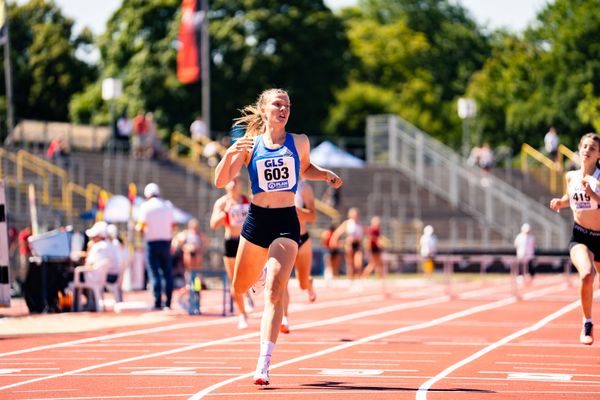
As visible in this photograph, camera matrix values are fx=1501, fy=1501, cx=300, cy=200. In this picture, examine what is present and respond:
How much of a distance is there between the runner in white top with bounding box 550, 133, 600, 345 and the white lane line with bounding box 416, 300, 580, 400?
1.11 m

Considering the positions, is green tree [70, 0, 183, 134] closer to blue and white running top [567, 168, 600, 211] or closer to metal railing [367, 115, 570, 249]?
metal railing [367, 115, 570, 249]

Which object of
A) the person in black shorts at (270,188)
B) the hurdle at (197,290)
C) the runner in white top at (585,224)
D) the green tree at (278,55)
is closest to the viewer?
the person in black shorts at (270,188)

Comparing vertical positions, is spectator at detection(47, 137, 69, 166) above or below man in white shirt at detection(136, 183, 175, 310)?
above

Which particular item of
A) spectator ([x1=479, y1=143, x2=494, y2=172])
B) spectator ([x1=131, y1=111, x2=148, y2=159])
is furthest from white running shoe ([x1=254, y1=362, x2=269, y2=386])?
spectator ([x1=479, y1=143, x2=494, y2=172])

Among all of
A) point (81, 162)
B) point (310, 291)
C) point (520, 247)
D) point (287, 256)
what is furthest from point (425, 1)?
point (287, 256)

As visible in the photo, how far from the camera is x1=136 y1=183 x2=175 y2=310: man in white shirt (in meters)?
22.4

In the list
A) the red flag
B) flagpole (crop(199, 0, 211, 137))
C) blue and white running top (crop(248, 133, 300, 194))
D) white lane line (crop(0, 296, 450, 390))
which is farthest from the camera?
the red flag

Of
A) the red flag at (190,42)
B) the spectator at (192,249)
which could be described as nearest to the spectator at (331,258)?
the spectator at (192,249)

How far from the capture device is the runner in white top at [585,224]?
14695mm

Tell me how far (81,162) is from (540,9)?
3476 cm

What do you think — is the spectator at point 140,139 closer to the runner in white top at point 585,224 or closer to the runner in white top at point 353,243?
the runner in white top at point 353,243

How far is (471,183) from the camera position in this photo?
1916 inches

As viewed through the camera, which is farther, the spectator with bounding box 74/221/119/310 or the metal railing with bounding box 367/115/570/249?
the metal railing with bounding box 367/115/570/249

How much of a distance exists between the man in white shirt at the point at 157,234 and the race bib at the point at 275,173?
35.1ft
